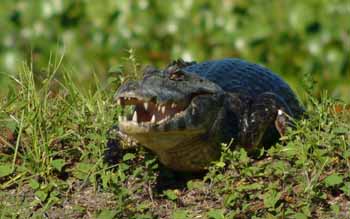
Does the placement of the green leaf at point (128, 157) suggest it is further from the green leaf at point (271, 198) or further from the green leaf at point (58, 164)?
the green leaf at point (271, 198)

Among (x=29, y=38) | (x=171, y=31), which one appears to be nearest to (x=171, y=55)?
(x=171, y=31)

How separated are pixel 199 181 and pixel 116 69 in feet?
2.77

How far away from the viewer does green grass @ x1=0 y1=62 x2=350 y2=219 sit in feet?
16.8

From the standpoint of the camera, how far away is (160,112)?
17.0 ft

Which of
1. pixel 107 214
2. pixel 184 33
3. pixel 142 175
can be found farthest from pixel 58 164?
pixel 184 33

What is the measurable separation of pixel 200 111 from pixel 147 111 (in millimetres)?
367

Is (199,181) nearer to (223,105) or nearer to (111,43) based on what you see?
(223,105)

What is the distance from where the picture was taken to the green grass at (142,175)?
202 inches

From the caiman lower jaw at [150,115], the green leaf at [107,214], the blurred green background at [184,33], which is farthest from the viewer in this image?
the blurred green background at [184,33]

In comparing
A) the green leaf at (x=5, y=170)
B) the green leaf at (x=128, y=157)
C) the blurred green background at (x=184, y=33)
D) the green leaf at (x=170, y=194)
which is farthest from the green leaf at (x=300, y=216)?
the blurred green background at (x=184, y=33)

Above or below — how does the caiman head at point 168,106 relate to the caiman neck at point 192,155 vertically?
above

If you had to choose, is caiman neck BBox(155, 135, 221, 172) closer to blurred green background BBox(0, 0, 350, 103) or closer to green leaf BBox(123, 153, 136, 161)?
green leaf BBox(123, 153, 136, 161)

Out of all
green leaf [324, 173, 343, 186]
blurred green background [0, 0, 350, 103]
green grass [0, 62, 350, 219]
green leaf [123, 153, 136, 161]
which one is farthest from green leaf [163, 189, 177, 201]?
blurred green background [0, 0, 350, 103]

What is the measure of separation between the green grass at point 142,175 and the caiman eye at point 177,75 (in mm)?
390
